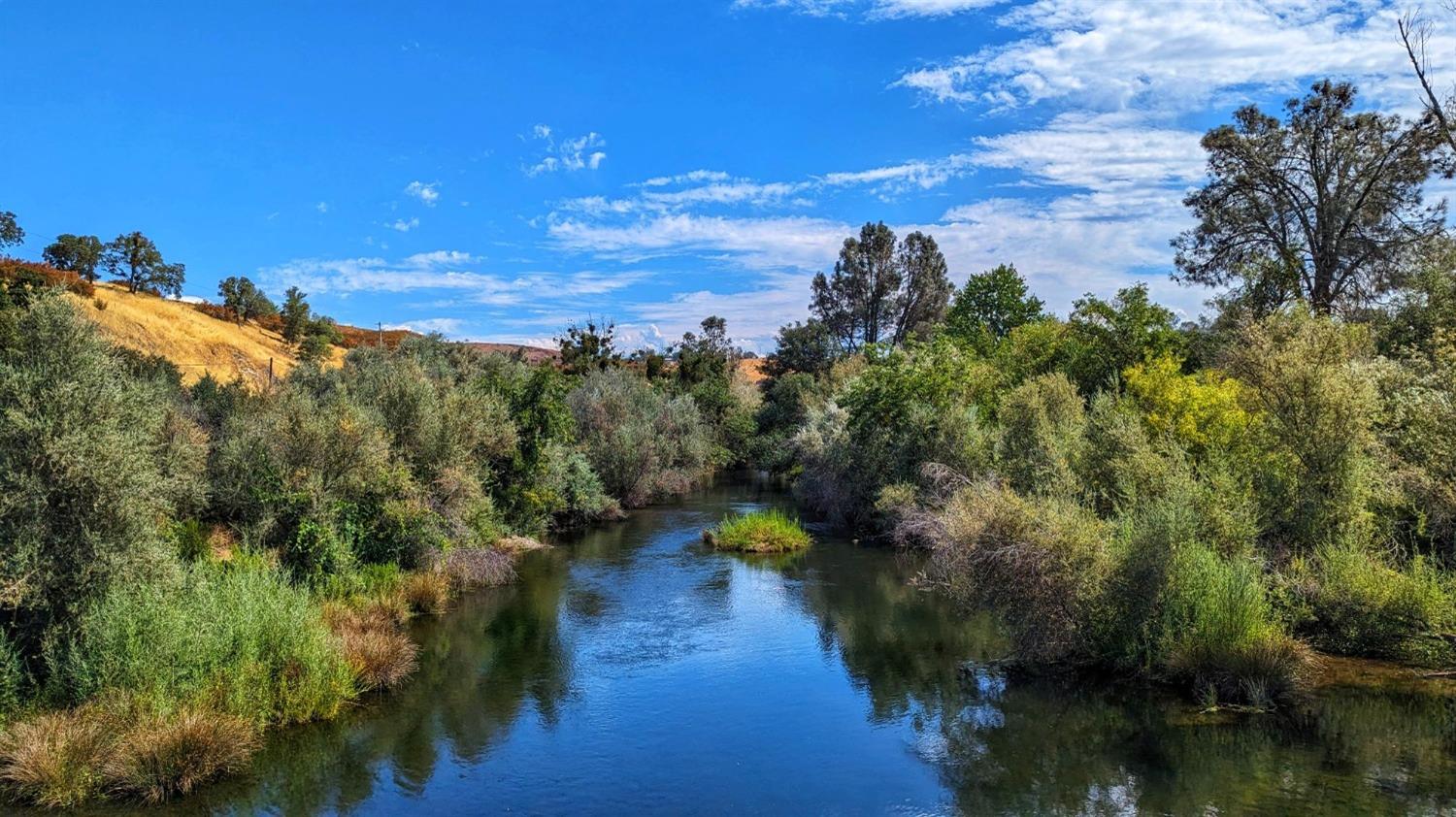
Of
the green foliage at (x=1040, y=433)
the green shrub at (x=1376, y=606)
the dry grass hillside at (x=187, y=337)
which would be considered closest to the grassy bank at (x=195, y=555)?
the green foliage at (x=1040, y=433)

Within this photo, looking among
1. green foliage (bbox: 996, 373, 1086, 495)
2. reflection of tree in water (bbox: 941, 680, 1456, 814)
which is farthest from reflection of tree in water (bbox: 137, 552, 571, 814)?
green foliage (bbox: 996, 373, 1086, 495)

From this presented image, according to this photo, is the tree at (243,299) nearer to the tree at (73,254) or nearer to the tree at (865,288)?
the tree at (73,254)

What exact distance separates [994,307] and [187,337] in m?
61.1

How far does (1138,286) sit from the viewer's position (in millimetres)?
35531

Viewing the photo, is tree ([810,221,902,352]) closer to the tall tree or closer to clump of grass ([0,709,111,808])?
the tall tree

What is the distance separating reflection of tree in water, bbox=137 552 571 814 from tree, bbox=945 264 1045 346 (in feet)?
143

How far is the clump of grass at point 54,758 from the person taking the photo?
→ 11.6m

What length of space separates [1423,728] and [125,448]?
74.6 ft

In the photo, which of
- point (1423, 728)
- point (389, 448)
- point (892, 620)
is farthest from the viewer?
point (389, 448)

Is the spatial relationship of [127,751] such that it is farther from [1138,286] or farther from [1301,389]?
[1138,286]

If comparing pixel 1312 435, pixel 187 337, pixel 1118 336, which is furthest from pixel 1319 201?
pixel 187 337

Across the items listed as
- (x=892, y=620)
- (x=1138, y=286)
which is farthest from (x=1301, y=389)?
(x=1138, y=286)

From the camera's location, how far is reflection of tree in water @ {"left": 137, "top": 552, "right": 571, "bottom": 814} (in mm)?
12844

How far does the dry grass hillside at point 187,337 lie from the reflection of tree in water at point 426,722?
4322 cm
